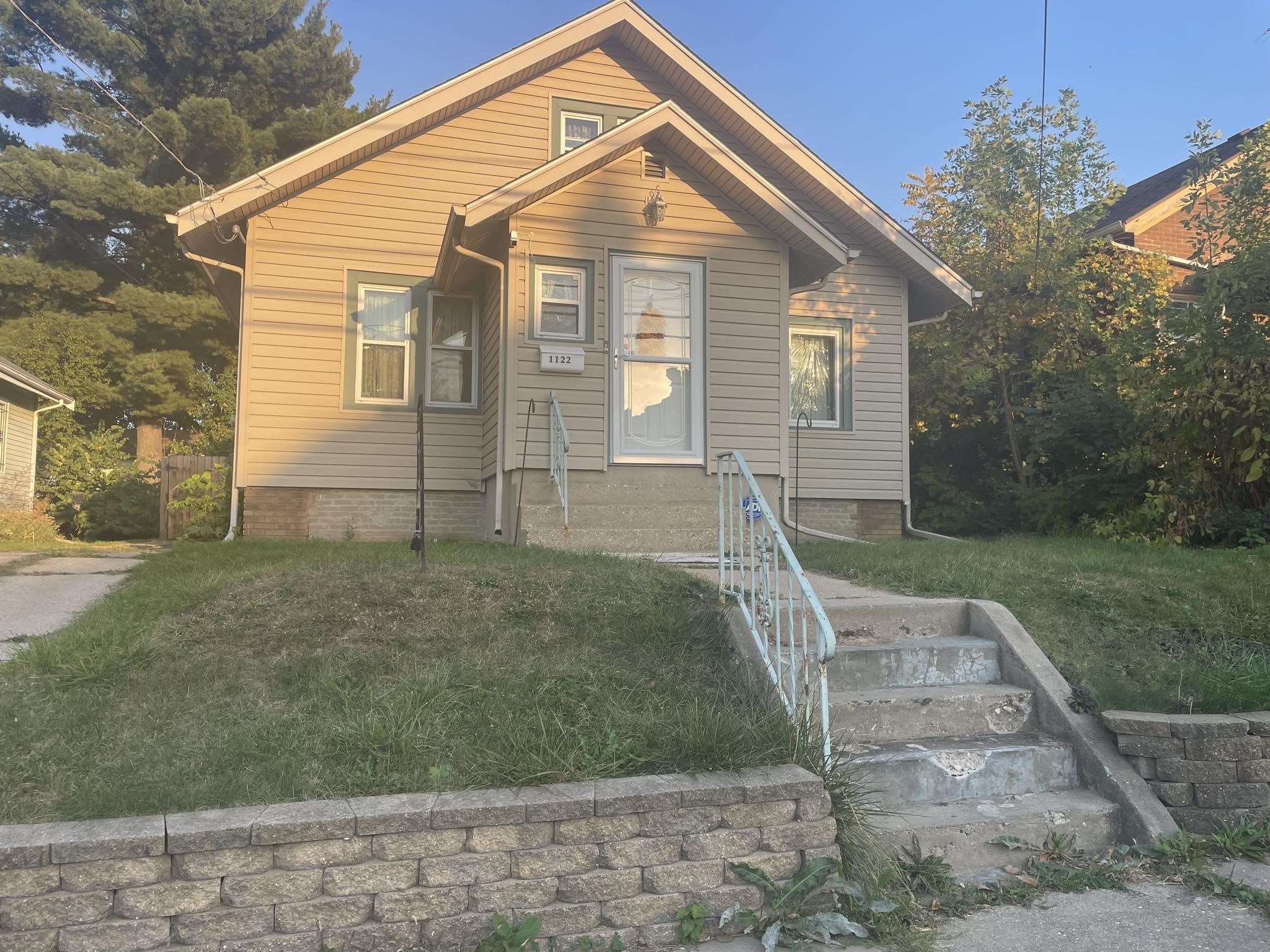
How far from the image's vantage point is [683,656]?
412cm

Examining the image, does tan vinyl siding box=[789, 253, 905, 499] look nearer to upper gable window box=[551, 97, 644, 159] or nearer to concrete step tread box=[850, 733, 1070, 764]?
upper gable window box=[551, 97, 644, 159]

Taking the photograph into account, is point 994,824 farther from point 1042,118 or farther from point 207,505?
point 1042,118

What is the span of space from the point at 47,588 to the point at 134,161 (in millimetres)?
20939

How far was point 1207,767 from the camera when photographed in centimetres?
354

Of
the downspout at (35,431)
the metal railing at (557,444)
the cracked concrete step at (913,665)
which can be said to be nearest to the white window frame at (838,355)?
the metal railing at (557,444)

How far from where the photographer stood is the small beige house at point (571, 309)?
314 inches

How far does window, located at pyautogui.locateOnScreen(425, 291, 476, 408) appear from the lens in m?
9.94

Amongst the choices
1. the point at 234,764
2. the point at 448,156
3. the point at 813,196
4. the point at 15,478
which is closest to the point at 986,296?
the point at 813,196

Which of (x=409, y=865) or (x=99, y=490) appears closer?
(x=409, y=865)

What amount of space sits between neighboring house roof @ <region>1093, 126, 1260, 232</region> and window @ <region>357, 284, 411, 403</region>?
37.7 ft

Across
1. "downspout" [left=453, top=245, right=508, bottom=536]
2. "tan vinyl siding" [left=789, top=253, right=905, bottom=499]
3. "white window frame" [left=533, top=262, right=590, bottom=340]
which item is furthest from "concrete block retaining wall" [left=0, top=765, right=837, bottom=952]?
"tan vinyl siding" [left=789, top=253, right=905, bottom=499]

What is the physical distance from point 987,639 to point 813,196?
7575 millimetres

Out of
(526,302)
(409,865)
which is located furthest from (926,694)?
(526,302)

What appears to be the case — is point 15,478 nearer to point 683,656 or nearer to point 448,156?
point 448,156
